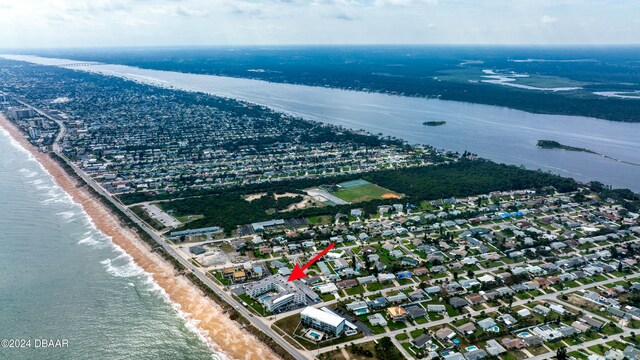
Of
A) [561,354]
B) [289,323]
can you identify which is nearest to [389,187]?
[289,323]

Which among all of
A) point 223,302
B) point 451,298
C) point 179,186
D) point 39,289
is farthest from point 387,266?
point 179,186

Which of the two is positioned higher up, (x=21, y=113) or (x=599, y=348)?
(x=21, y=113)

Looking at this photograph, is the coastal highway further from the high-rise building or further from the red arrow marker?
the high-rise building

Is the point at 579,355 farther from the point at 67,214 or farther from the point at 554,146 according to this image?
the point at 554,146

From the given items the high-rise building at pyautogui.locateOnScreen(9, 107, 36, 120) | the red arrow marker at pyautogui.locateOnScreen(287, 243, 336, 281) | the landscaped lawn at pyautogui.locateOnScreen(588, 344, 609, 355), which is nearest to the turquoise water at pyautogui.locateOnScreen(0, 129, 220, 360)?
the red arrow marker at pyautogui.locateOnScreen(287, 243, 336, 281)

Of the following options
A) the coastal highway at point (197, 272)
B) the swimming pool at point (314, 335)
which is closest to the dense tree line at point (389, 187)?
the coastal highway at point (197, 272)
